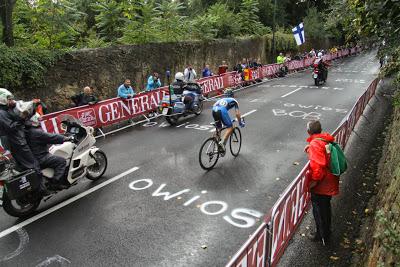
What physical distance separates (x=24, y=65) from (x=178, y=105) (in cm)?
568

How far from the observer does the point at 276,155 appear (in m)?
9.69

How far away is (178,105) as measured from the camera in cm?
1323

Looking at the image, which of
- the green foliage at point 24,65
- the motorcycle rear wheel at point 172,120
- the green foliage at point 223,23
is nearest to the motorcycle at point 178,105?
the motorcycle rear wheel at point 172,120

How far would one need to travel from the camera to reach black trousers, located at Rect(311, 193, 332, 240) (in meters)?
5.59

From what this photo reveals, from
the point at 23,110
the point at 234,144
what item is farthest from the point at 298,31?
the point at 23,110

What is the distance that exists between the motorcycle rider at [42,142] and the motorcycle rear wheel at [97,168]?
1.08 m

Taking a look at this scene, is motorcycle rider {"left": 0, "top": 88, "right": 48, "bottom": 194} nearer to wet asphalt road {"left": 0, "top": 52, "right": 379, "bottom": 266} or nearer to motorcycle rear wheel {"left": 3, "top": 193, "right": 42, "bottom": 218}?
motorcycle rear wheel {"left": 3, "top": 193, "right": 42, "bottom": 218}

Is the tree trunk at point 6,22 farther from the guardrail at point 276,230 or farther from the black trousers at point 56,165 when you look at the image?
the guardrail at point 276,230

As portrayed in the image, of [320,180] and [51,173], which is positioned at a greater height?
[51,173]

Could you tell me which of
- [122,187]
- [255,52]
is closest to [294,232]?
[122,187]

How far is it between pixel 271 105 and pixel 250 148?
21.5 ft

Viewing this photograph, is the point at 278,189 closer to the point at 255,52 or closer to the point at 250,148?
the point at 250,148

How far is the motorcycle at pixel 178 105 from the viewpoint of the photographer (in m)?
13.0

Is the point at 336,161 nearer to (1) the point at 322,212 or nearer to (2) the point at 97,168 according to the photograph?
(1) the point at 322,212
